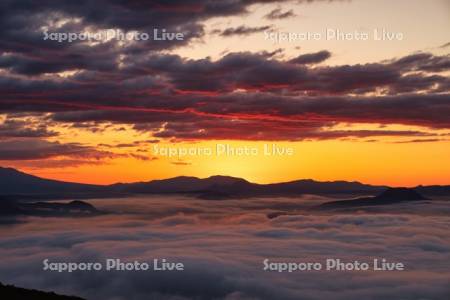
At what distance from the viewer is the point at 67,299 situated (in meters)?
79.2

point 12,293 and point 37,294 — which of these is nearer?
point 12,293

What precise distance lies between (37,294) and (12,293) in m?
5.99

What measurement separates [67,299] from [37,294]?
4.40 meters

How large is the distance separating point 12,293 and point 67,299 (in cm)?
886

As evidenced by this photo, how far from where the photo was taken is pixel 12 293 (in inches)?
2872

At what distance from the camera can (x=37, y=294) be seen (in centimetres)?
7850

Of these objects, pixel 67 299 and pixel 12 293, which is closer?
pixel 12 293
